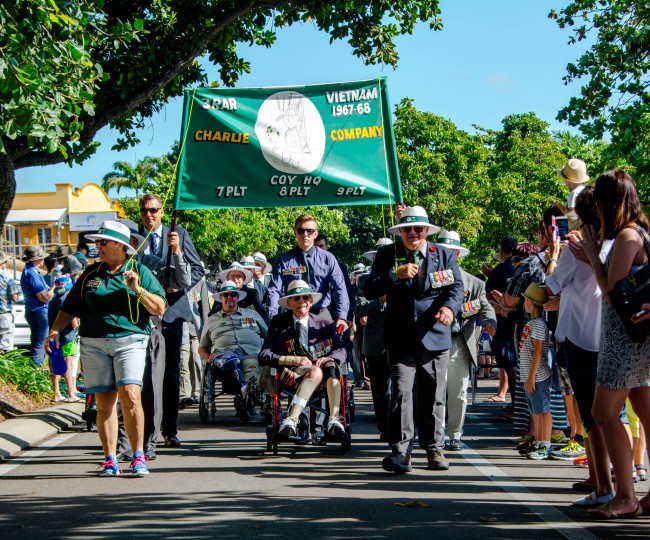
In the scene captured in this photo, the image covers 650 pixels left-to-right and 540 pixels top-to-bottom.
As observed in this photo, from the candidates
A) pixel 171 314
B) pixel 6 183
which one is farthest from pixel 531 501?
pixel 6 183

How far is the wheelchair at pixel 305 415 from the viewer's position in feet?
33.1

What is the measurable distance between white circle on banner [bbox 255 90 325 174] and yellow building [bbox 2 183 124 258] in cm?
6794

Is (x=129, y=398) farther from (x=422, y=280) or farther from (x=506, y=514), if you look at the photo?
(x=506, y=514)

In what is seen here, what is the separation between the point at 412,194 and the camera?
168ft

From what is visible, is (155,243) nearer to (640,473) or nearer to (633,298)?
(640,473)

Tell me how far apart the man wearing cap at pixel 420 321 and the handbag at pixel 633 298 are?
2.59 metres

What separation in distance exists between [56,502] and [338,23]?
9839 millimetres

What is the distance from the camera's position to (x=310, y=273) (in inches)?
454

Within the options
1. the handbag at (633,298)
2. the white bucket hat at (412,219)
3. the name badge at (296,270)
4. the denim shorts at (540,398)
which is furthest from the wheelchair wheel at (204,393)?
the handbag at (633,298)

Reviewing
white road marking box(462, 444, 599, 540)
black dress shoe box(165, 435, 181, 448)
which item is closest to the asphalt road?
white road marking box(462, 444, 599, 540)

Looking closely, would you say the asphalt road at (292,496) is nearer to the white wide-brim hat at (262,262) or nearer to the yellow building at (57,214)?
the white wide-brim hat at (262,262)

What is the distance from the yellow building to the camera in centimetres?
7988

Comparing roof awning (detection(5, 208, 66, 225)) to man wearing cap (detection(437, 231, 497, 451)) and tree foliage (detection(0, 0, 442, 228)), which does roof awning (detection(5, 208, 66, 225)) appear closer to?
tree foliage (detection(0, 0, 442, 228))

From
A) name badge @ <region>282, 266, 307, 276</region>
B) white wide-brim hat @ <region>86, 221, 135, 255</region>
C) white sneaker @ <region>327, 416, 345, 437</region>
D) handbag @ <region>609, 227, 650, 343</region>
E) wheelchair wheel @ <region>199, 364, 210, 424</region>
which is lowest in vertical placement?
white sneaker @ <region>327, 416, 345, 437</region>
